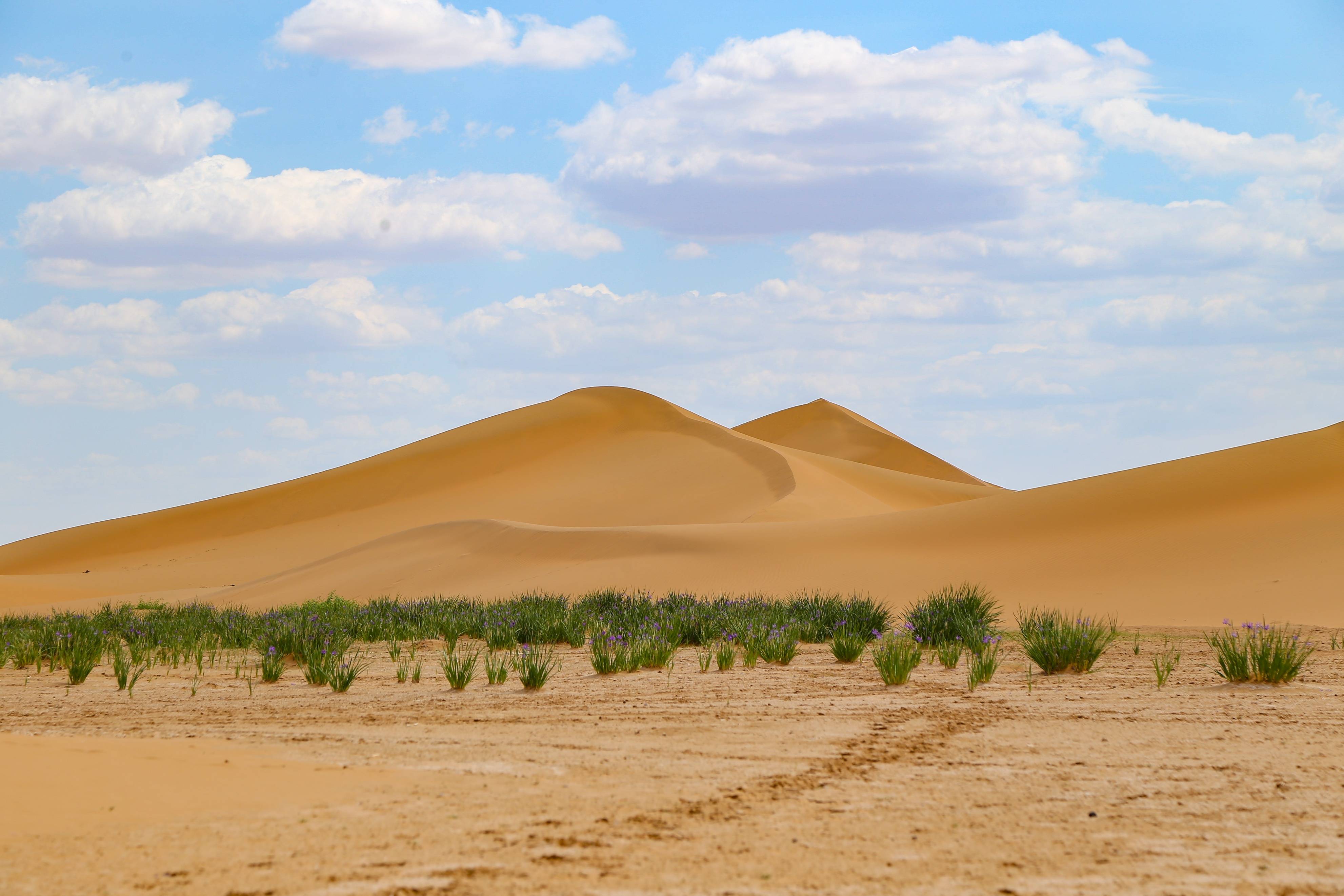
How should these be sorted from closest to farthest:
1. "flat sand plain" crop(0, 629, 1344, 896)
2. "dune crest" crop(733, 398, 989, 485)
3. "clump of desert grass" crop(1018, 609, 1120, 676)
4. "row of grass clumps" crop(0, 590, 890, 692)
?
"flat sand plain" crop(0, 629, 1344, 896) → "clump of desert grass" crop(1018, 609, 1120, 676) → "row of grass clumps" crop(0, 590, 890, 692) → "dune crest" crop(733, 398, 989, 485)

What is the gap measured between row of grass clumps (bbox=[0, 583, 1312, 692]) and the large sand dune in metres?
7.22

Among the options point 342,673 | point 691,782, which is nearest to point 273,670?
point 342,673

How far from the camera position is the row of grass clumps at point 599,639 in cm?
1088

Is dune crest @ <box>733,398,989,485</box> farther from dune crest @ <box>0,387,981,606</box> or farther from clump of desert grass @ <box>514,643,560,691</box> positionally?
clump of desert grass @ <box>514,643,560,691</box>

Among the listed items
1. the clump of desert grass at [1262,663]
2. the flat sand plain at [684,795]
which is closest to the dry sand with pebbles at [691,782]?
the flat sand plain at [684,795]

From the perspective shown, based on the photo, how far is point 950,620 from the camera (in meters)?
14.9

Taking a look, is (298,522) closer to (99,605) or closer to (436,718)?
(99,605)

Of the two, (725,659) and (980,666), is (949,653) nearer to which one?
(980,666)

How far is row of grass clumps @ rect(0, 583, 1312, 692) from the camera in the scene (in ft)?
35.7

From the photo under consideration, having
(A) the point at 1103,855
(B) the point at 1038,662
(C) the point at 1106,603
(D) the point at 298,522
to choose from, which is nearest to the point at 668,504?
(D) the point at 298,522

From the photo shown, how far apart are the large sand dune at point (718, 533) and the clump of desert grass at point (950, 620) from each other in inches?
300

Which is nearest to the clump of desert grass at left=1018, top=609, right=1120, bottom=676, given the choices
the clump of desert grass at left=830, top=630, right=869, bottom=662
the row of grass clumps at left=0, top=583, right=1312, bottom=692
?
the row of grass clumps at left=0, top=583, right=1312, bottom=692

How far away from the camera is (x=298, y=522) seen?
68.0 metres

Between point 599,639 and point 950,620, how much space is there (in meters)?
4.78
